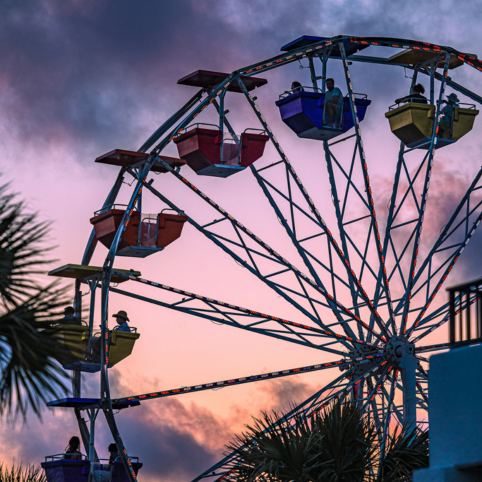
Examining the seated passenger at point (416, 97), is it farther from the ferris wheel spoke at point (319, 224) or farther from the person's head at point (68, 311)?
the person's head at point (68, 311)

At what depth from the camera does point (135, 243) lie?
2556 centimetres

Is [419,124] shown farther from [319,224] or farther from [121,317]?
[121,317]

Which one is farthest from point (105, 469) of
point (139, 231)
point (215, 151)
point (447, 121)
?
point (447, 121)

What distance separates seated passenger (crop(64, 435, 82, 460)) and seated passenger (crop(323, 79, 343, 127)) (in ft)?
27.4

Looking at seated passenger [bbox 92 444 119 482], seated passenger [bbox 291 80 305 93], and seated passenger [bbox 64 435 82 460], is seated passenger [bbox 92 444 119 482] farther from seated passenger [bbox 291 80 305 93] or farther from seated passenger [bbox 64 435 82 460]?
seated passenger [bbox 291 80 305 93]

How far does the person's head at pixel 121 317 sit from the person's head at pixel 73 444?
2725mm

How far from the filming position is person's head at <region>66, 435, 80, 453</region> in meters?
24.7

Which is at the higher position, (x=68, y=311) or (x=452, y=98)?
(x=452, y=98)

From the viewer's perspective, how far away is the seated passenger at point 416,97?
26.6 metres

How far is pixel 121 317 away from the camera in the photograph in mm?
26312

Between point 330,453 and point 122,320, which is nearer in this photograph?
point 330,453

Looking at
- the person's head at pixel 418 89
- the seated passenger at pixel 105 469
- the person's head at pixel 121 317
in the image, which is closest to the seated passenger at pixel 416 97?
the person's head at pixel 418 89

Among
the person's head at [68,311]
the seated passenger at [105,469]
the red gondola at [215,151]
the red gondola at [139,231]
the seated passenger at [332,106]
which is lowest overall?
the person's head at [68,311]

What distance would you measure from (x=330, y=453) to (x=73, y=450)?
26.5 feet
